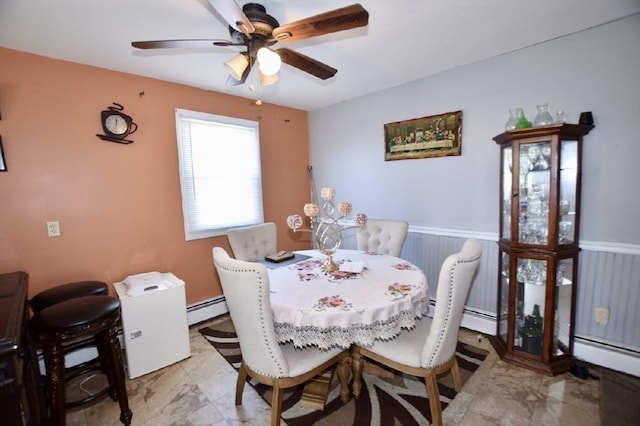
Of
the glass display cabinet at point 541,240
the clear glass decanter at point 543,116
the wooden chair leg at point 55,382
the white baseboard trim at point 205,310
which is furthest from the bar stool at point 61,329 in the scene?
the clear glass decanter at point 543,116

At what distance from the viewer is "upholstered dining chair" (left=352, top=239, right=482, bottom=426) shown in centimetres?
139

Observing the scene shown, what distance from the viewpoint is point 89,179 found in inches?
90.4

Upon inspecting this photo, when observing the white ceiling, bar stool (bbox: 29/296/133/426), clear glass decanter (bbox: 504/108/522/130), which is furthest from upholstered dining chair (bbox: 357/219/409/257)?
bar stool (bbox: 29/296/133/426)

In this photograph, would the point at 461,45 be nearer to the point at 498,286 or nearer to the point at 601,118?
the point at 601,118

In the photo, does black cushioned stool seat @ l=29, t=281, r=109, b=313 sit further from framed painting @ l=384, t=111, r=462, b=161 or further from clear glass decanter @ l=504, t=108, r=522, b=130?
clear glass decanter @ l=504, t=108, r=522, b=130

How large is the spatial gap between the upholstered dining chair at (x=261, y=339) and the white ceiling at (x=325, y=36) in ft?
4.68

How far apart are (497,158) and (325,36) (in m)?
1.70

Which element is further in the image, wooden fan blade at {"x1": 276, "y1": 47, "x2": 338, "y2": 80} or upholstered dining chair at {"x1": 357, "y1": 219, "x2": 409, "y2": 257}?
upholstered dining chair at {"x1": 357, "y1": 219, "x2": 409, "y2": 257}

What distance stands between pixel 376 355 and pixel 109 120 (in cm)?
268

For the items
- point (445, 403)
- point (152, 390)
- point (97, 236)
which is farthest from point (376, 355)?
point (97, 236)

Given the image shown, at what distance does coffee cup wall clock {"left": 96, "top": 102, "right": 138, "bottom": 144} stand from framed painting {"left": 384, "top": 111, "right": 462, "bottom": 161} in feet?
8.06

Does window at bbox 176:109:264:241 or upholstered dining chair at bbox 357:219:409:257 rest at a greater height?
window at bbox 176:109:264:241

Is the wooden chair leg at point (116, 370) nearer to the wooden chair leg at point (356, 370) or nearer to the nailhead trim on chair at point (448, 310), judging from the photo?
the wooden chair leg at point (356, 370)

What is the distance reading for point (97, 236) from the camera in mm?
2346
